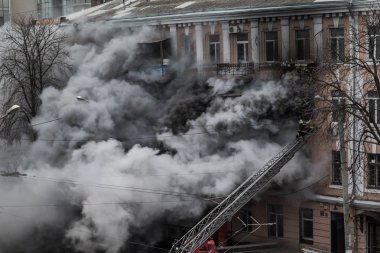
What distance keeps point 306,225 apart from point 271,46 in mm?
7045

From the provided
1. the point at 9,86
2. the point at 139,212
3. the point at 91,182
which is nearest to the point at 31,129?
the point at 9,86

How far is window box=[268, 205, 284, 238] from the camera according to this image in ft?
88.8

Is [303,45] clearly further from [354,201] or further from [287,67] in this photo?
[354,201]

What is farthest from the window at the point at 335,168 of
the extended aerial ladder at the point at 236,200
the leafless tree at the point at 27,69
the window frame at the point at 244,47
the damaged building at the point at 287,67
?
the leafless tree at the point at 27,69

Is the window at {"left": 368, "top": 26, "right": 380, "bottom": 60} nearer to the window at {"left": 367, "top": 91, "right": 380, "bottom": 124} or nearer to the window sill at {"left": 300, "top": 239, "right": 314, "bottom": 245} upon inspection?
the window at {"left": 367, "top": 91, "right": 380, "bottom": 124}

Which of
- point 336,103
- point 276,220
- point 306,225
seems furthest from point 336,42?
point 276,220

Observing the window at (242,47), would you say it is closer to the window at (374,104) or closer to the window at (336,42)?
the window at (336,42)

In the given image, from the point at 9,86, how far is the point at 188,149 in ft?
33.7

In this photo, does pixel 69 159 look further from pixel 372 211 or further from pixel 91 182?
pixel 372 211

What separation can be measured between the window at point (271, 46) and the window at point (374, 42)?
3.93 meters

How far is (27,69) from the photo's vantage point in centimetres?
3153

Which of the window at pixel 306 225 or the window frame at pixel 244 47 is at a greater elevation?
the window frame at pixel 244 47

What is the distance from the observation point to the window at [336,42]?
2519 centimetres

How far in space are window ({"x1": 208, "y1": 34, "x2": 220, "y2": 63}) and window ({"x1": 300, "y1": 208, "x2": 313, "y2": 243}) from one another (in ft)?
22.9
